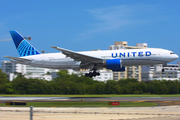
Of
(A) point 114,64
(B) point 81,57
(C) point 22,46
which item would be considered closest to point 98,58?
(B) point 81,57

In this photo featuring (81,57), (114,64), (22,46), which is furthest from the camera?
(22,46)

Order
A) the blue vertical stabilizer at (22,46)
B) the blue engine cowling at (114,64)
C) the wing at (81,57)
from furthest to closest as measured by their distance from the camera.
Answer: the blue vertical stabilizer at (22,46) → the wing at (81,57) → the blue engine cowling at (114,64)

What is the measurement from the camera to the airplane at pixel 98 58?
38625 millimetres

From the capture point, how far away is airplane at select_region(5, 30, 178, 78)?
38.6 metres

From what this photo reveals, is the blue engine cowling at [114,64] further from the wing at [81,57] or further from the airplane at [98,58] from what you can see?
the wing at [81,57]

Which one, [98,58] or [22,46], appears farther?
[22,46]

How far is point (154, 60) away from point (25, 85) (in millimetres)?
39756

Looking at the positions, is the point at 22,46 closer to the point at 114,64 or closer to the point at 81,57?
the point at 81,57

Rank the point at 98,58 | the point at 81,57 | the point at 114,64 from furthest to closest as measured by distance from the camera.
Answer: the point at 81,57 < the point at 98,58 < the point at 114,64

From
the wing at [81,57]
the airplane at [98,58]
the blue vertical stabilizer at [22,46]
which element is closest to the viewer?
the airplane at [98,58]

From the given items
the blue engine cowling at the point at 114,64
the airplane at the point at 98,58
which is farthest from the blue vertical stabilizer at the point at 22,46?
the blue engine cowling at the point at 114,64

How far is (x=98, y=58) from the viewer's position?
3997 cm

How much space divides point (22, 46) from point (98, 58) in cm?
1543

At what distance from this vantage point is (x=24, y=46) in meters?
47.4
